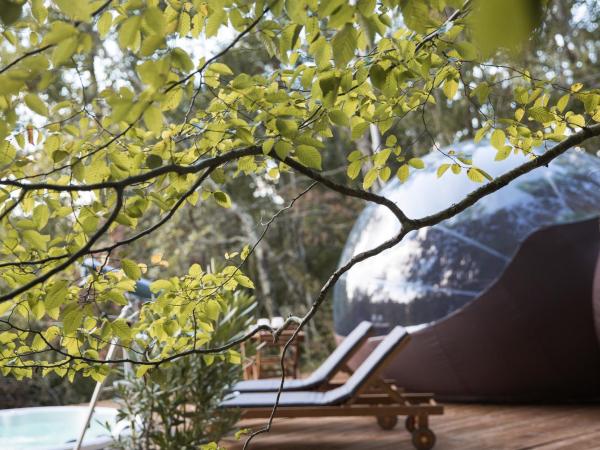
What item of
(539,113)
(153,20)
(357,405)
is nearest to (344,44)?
(153,20)

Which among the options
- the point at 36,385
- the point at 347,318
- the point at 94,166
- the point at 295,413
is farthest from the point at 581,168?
the point at 36,385

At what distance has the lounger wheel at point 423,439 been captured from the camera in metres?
4.57

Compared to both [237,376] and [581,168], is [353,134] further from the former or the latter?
[581,168]

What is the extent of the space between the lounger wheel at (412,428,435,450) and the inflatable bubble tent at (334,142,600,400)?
4.60 feet

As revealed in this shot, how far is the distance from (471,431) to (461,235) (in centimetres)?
165

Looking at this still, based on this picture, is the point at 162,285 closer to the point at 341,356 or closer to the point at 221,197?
the point at 221,197

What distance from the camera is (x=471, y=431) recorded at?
5.07 m

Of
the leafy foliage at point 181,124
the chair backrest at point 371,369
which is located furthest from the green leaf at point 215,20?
the chair backrest at point 371,369

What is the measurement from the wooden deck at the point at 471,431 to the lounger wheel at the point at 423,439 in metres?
0.11

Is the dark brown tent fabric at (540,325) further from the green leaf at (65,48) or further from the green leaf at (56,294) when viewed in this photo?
the green leaf at (65,48)

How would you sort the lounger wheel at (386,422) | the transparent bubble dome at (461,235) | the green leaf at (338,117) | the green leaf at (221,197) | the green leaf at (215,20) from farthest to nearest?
the transparent bubble dome at (461,235), the lounger wheel at (386,422), the green leaf at (221,197), the green leaf at (338,117), the green leaf at (215,20)

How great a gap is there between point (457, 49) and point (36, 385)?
8756 mm

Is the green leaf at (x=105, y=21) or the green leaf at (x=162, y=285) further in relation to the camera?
the green leaf at (x=162, y=285)

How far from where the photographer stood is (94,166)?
1417 mm
